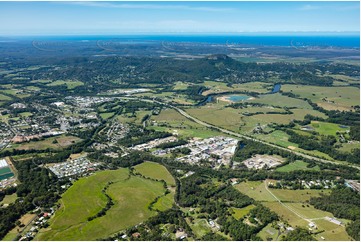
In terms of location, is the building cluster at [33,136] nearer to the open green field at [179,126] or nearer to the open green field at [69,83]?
the open green field at [179,126]

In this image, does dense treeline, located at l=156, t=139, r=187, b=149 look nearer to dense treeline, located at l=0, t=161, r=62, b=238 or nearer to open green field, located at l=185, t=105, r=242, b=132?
open green field, located at l=185, t=105, r=242, b=132

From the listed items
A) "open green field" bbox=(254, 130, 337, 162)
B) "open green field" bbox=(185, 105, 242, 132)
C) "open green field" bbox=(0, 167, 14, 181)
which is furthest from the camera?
"open green field" bbox=(185, 105, 242, 132)

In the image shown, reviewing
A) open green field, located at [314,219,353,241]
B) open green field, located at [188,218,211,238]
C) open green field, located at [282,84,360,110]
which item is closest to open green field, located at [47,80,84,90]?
open green field, located at [282,84,360,110]

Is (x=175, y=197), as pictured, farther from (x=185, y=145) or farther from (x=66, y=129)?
(x=66, y=129)

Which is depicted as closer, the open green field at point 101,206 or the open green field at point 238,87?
the open green field at point 101,206

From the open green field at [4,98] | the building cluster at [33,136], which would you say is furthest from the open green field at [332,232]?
the open green field at [4,98]

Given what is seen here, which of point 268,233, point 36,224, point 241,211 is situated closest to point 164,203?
point 241,211
